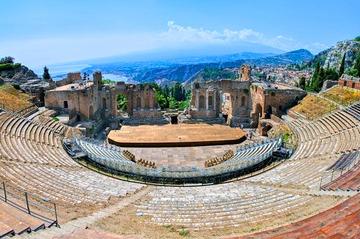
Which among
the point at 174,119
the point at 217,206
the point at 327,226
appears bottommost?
the point at 174,119

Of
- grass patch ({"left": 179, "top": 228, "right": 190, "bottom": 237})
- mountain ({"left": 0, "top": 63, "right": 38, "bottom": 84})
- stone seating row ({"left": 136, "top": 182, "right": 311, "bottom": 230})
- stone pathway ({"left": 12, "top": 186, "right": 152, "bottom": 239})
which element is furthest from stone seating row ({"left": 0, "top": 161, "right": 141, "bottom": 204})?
mountain ({"left": 0, "top": 63, "right": 38, "bottom": 84})

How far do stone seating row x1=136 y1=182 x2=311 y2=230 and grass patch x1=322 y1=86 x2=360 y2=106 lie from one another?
23234mm

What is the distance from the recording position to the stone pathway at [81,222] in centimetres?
1263

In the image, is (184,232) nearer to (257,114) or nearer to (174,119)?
(257,114)

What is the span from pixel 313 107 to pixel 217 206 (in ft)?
95.0

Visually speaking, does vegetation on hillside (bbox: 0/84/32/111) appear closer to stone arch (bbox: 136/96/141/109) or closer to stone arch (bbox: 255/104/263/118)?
stone arch (bbox: 136/96/141/109)

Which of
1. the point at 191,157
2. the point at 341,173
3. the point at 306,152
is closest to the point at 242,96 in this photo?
the point at 191,157

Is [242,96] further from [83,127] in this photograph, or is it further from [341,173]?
[341,173]

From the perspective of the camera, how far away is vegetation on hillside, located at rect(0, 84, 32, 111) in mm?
37956

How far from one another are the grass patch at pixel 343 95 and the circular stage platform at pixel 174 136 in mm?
12849

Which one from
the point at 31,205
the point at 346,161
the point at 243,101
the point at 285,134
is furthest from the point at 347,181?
the point at 243,101

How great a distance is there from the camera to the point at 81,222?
50.1 ft

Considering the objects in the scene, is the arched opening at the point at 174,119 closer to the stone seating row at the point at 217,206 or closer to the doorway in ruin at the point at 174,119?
the doorway in ruin at the point at 174,119

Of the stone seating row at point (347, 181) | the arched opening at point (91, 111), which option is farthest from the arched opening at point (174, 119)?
the stone seating row at point (347, 181)
